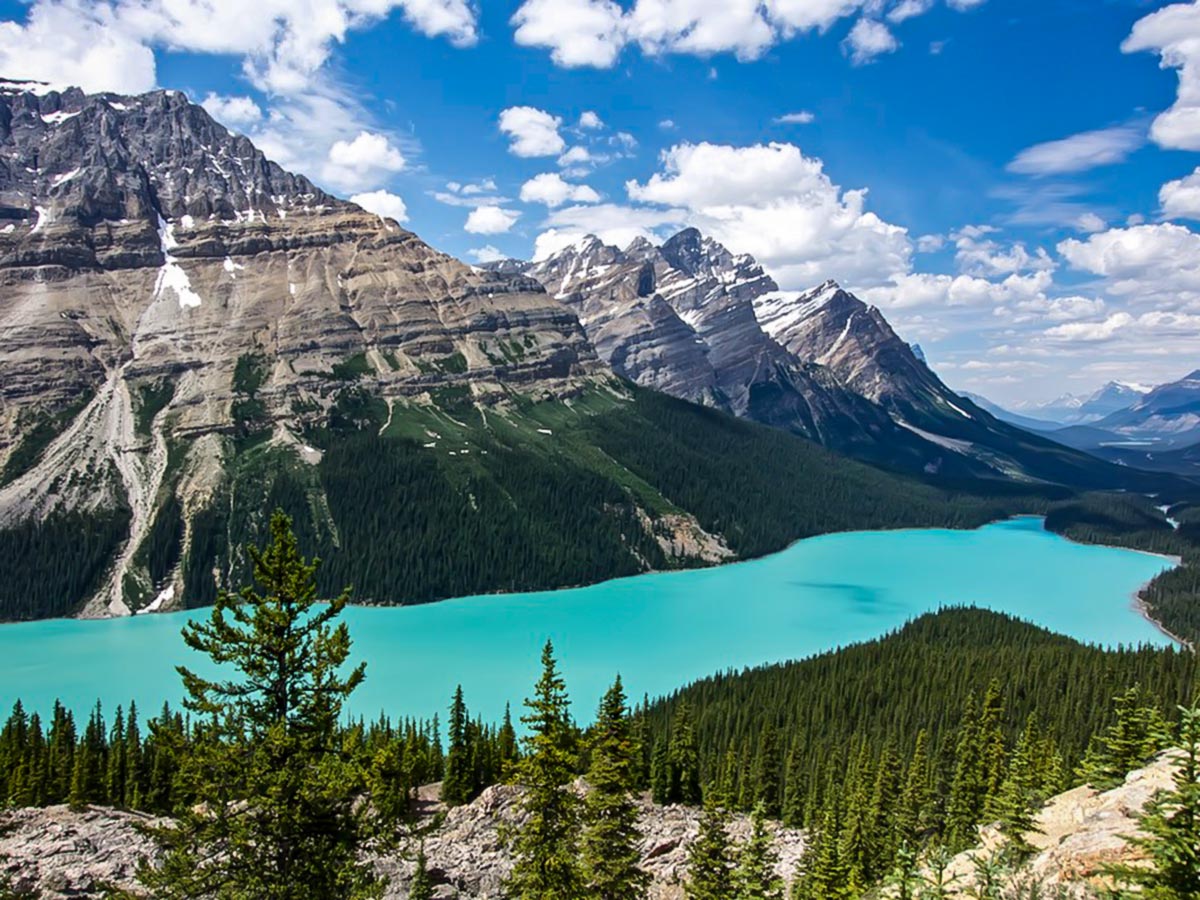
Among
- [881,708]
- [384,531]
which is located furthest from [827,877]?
[384,531]

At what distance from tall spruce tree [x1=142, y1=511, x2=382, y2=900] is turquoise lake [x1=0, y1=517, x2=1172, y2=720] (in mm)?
73271

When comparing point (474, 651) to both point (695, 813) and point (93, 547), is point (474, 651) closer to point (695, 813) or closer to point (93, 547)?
point (695, 813)

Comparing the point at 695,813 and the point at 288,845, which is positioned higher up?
the point at 288,845

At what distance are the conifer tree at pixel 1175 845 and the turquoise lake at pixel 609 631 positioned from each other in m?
76.9

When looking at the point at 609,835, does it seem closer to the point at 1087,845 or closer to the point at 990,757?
the point at 1087,845

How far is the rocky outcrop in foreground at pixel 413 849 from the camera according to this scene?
28.8 meters

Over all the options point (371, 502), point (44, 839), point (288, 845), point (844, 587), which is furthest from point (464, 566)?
point (288, 845)

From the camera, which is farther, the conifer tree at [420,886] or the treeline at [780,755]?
the conifer tree at [420,886]

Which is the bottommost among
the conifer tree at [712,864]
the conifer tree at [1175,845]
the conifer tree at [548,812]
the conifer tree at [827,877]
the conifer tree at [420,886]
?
the conifer tree at [420,886]

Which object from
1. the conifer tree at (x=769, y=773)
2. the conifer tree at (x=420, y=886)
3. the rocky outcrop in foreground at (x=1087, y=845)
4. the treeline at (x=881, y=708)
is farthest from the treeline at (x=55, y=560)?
the rocky outcrop in foreground at (x=1087, y=845)

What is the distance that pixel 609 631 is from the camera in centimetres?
12412

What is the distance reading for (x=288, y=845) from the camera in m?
13.9

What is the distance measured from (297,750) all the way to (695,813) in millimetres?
40517

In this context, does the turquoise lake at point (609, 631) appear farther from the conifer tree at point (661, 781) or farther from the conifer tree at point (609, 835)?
the conifer tree at point (609, 835)
